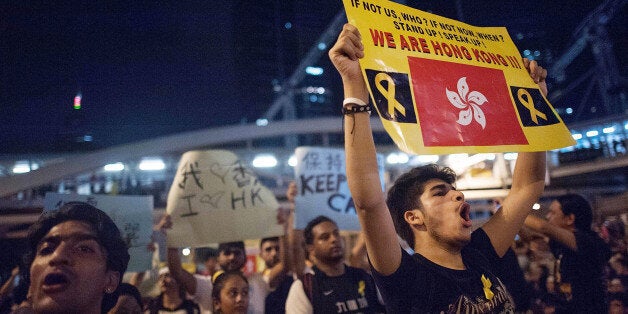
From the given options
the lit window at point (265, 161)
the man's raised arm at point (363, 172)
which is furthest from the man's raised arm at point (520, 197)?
the lit window at point (265, 161)

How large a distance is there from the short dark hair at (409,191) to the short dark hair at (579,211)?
2.02 m

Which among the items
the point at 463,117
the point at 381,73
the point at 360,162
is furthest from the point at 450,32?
the point at 360,162

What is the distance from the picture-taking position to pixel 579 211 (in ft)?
12.2

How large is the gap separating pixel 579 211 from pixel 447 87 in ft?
7.79

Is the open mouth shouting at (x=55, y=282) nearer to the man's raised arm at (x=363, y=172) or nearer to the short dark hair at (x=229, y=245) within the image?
the man's raised arm at (x=363, y=172)

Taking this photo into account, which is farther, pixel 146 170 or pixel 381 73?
pixel 146 170

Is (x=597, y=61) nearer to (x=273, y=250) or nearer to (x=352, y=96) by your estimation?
(x=273, y=250)

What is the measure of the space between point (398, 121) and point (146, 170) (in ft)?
29.0

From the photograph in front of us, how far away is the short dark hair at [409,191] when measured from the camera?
7.34ft

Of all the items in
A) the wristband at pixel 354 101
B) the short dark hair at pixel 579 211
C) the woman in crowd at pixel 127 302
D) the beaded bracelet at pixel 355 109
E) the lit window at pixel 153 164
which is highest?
the lit window at pixel 153 164

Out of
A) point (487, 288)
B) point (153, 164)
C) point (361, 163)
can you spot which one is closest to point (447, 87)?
point (361, 163)

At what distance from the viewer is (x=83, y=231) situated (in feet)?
6.51

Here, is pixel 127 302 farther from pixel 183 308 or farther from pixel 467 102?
pixel 467 102

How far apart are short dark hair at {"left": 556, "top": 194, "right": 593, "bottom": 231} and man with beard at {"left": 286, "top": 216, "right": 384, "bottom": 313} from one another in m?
1.82
